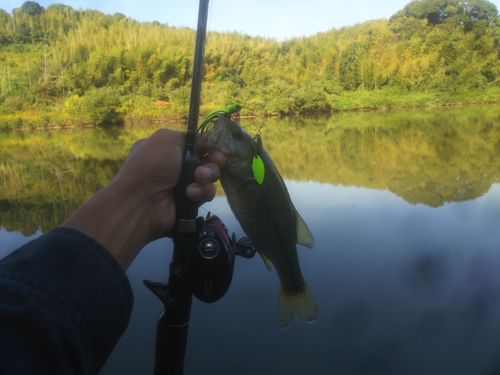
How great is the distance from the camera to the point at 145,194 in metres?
1.70

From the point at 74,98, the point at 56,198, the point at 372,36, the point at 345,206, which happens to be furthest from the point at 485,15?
the point at 56,198

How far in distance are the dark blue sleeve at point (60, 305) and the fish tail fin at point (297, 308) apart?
0.94m

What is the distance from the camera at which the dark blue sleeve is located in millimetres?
812

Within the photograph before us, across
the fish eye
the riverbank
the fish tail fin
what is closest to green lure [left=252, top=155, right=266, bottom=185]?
the fish eye

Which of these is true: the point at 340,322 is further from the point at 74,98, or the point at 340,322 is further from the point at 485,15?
the point at 485,15

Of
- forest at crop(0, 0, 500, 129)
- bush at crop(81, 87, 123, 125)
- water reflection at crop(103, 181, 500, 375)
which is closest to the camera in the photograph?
water reflection at crop(103, 181, 500, 375)

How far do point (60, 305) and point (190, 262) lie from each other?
0.65 metres

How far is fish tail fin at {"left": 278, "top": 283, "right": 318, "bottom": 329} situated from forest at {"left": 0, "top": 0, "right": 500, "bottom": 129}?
5657 mm

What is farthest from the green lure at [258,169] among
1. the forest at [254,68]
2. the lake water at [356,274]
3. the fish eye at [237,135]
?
the forest at [254,68]

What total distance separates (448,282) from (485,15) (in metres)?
30.8

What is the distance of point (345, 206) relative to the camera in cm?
562

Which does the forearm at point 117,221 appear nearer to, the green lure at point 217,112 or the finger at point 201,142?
the finger at point 201,142

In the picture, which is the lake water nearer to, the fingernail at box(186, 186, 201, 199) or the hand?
the hand

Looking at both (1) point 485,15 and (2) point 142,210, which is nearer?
(2) point 142,210
